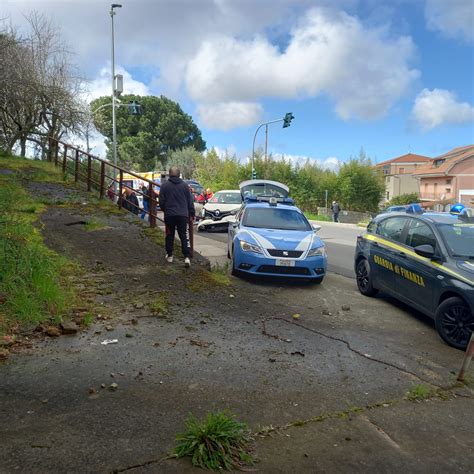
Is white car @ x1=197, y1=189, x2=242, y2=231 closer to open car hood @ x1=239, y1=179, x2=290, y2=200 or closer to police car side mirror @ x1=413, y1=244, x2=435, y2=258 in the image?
open car hood @ x1=239, y1=179, x2=290, y2=200

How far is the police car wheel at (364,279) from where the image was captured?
7793mm

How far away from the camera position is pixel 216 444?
2928 millimetres

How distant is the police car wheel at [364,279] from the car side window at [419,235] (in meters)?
1.22

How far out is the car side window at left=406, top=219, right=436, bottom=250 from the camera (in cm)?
629

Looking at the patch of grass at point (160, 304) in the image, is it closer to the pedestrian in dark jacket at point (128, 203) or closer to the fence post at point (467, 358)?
the fence post at point (467, 358)

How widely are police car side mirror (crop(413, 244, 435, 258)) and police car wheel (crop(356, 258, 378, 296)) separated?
1.74 meters

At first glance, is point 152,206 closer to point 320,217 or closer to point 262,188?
point 262,188

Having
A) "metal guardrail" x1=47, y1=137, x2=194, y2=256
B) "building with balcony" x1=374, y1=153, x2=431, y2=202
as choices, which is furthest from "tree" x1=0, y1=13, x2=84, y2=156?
"building with balcony" x1=374, y1=153, x2=431, y2=202

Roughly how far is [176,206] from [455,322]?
4.72 meters

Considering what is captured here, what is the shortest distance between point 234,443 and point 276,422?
48 cm

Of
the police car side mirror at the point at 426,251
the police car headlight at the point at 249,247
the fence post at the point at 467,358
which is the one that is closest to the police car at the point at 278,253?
the police car headlight at the point at 249,247

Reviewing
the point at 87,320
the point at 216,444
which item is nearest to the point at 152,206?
the point at 87,320

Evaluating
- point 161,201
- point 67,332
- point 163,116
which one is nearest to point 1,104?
point 161,201

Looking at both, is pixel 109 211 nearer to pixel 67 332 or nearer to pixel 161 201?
pixel 161 201
